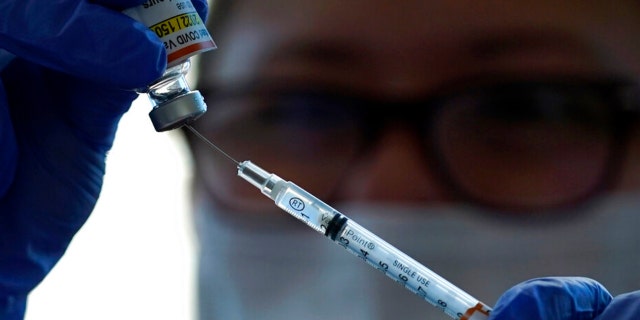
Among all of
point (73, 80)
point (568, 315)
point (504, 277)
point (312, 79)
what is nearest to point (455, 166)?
point (504, 277)

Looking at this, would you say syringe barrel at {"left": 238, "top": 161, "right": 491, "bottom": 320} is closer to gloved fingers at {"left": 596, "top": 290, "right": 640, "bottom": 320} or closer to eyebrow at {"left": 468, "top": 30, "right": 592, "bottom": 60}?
gloved fingers at {"left": 596, "top": 290, "right": 640, "bottom": 320}

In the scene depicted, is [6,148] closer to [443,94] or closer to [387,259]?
[387,259]

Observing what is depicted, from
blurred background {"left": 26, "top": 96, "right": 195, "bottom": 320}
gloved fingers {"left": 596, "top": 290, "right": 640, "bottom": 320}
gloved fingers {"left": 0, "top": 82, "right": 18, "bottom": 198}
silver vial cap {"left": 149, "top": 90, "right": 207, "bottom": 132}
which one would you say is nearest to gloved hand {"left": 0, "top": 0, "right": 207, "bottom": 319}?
gloved fingers {"left": 0, "top": 82, "right": 18, "bottom": 198}

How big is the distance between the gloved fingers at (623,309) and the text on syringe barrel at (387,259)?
123mm

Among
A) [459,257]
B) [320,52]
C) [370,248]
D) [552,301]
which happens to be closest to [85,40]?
[370,248]

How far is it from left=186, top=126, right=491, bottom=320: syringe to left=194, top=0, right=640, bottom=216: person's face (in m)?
0.48

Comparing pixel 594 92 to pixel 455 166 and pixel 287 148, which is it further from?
pixel 287 148

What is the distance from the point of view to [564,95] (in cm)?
131

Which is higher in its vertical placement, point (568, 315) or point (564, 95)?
point (564, 95)

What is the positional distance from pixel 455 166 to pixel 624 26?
41cm

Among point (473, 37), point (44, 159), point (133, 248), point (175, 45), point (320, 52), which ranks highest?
point (473, 37)

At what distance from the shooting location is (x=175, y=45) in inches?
28.5

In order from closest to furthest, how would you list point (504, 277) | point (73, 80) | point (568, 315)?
point (568, 315)
point (73, 80)
point (504, 277)

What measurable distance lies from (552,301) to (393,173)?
2.14ft
